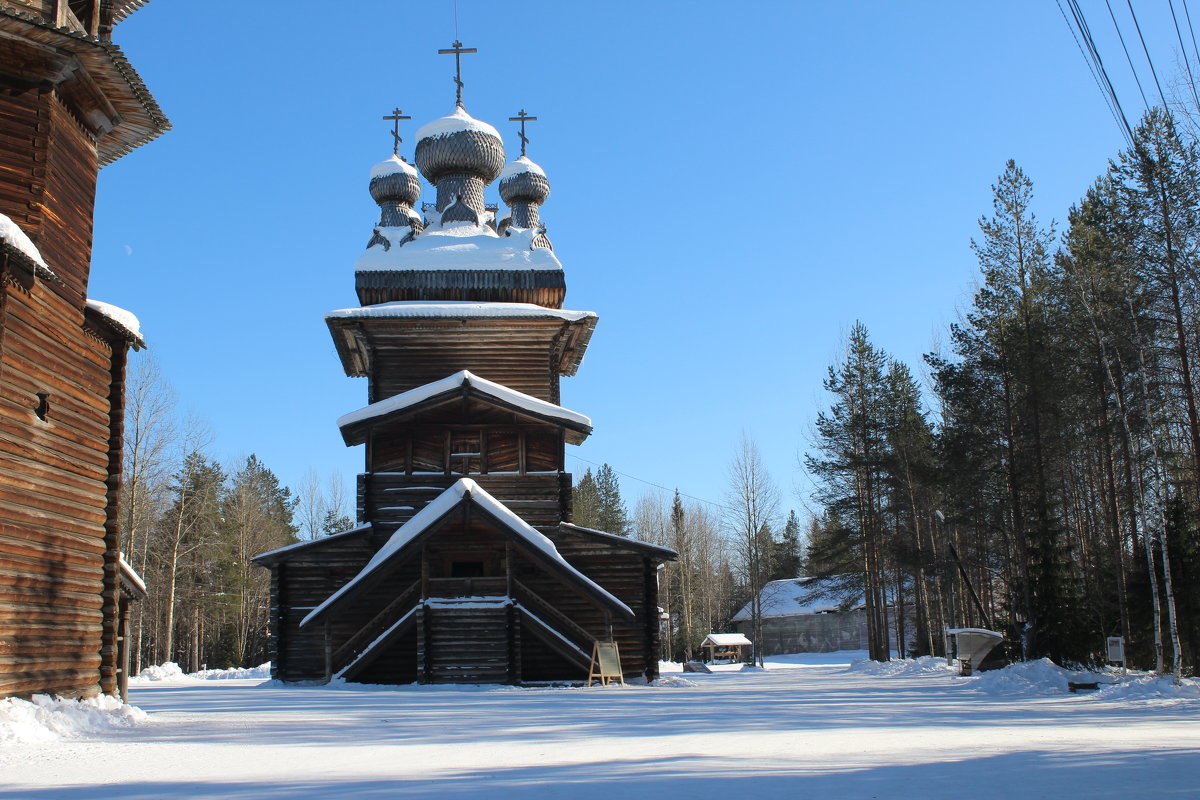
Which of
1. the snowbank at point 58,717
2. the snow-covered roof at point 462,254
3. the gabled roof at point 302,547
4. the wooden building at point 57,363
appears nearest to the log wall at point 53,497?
the wooden building at point 57,363

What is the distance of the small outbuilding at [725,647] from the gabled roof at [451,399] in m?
35.4

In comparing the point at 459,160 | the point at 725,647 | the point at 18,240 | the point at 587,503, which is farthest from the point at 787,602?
the point at 18,240

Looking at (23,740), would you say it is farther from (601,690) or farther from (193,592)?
(193,592)

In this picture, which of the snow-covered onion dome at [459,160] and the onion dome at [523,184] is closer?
the snow-covered onion dome at [459,160]

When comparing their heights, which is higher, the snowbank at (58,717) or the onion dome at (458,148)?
the onion dome at (458,148)

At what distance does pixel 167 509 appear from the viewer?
146 ft

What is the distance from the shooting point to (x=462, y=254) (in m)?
26.7

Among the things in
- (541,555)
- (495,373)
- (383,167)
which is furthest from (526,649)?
(383,167)

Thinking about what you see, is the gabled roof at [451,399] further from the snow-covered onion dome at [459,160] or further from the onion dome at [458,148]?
the onion dome at [458,148]

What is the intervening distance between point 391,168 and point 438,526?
20.0m

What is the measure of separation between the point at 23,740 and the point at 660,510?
58538 millimetres

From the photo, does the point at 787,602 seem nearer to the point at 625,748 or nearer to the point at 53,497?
the point at 53,497

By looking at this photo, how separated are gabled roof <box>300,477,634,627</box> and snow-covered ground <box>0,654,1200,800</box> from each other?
2968 millimetres

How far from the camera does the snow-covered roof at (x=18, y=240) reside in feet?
34.7
